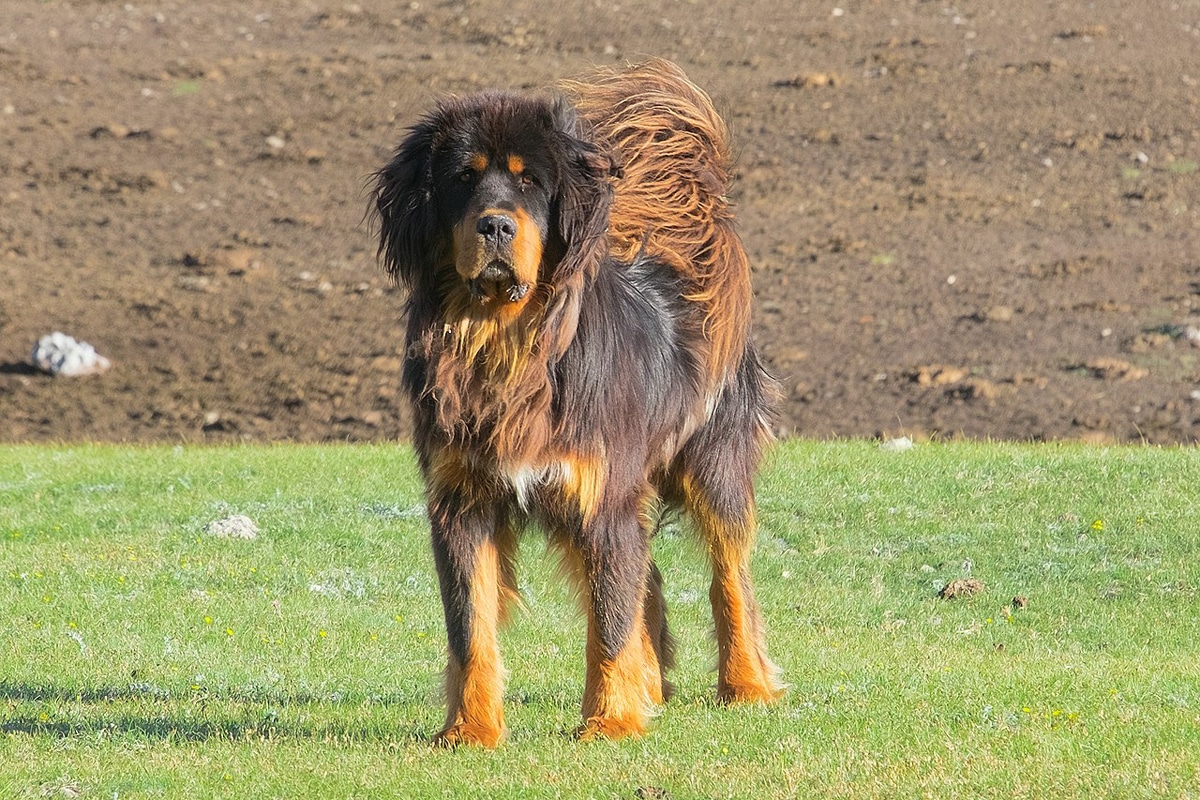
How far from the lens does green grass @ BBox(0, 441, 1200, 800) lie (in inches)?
230

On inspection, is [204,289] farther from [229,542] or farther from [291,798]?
[291,798]

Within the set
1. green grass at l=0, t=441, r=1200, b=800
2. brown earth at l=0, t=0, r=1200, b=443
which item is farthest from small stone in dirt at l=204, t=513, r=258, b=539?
brown earth at l=0, t=0, r=1200, b=443

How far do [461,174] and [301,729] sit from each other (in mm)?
2509

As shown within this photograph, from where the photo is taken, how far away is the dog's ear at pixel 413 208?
5879 millimetres

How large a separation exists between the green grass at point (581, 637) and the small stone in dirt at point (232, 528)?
0.11m

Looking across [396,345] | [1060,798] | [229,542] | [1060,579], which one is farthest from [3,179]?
[1060,798]

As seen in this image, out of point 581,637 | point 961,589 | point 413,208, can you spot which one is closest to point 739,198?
point 961,589

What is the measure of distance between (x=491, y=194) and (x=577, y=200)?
372mm

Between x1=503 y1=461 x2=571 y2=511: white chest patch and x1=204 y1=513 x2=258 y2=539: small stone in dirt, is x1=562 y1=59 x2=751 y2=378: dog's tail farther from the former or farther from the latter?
x1=204 y1=513 x2=258 y2=539: small stone in dirt

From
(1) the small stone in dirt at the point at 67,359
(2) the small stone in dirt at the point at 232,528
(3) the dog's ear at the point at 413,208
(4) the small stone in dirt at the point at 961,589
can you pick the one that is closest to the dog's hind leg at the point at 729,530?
(3) the dog's ear at the point at 413,208

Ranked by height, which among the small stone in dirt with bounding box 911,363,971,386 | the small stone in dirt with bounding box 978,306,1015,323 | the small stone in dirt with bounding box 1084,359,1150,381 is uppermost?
the small stone in dirt with bounding box 978,306,1015,323

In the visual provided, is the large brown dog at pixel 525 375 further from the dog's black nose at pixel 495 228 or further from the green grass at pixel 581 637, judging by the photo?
the green grass at pixel 581 637

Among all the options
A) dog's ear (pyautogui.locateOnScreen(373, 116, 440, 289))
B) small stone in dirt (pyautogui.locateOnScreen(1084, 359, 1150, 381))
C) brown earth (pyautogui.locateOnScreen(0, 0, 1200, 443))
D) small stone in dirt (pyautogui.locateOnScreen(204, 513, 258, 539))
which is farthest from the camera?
brown earth (pyautogui.locateOnScreen(0, 0, 1200, 443))

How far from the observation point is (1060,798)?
208 inches
